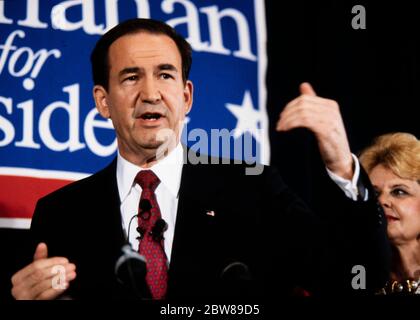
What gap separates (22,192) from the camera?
2.50 metres

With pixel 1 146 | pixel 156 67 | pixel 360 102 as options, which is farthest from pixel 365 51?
pixel 1 146

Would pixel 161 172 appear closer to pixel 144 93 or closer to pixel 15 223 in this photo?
pixel 144 93

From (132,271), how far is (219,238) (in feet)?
1.08

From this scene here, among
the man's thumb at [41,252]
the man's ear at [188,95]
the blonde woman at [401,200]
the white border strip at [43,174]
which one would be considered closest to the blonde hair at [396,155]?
the blonde woman at [401,200]

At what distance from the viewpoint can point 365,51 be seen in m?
2.71

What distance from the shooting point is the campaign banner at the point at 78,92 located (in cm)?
252

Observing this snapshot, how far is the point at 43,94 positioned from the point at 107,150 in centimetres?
31

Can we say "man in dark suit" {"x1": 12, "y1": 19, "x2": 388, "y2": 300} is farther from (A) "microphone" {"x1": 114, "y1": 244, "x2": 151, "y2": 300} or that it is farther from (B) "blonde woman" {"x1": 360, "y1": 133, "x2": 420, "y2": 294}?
(B) "blonde woman" {"x1": 360, "y1": 133, "x2": 420, "y2": 294}

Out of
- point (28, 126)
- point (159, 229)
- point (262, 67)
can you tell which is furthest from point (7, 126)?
point (262, 67)

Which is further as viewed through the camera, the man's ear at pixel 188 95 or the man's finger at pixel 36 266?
the man's ear at pixel 188 95

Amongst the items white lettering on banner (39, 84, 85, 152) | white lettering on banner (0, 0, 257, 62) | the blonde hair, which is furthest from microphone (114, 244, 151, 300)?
the blonde hair

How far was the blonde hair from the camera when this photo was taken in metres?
2.61

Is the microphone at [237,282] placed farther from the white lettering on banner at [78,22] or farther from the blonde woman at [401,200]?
the white lettering on banner at [78,22]

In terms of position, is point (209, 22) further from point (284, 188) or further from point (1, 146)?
point (1, 146)
